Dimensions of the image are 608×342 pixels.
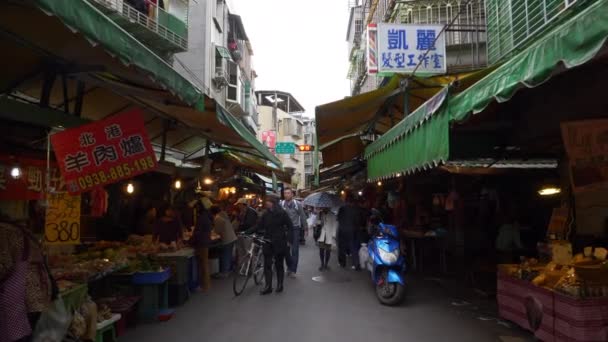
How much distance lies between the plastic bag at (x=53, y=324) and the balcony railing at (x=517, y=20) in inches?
359

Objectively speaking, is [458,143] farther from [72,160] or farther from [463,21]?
[463,21]

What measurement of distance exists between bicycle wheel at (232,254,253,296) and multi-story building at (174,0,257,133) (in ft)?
39.7

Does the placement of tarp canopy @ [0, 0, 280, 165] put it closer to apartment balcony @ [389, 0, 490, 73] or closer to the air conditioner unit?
apartment balcony @ [389, 0, 490, 73]

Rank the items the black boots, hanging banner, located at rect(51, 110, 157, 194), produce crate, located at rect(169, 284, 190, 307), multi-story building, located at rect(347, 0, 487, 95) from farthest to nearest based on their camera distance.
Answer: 1. multi-story building, located at rect(347, 0, 487, 95)
2. the black boots
3. produce crate, located at rect(169, 284, 190, 307)
4. hanging banner, located at rect(51, 110, 157, 194)

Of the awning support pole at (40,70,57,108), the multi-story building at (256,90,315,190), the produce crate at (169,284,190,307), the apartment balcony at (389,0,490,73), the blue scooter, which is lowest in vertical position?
the produce crate at (169,284,190,307)

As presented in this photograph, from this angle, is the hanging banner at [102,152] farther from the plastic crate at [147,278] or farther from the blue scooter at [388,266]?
the blue scooter at [388,266]

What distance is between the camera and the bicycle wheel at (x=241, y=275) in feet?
30.5

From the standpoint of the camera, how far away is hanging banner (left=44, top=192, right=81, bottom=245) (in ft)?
17.2

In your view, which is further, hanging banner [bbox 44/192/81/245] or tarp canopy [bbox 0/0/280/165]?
hanging banner [bbox 44/192/81/245]

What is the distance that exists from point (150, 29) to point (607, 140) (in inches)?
622

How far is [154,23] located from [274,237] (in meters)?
12.0

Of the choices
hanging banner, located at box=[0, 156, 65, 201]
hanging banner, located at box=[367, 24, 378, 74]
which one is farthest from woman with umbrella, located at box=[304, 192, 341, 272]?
hanging banner, located at box=[0, 156, 65, 201]

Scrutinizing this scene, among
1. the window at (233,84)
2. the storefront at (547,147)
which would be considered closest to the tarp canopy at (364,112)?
the storefront at (547,147)

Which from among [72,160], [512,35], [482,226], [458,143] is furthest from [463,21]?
[72,160]
